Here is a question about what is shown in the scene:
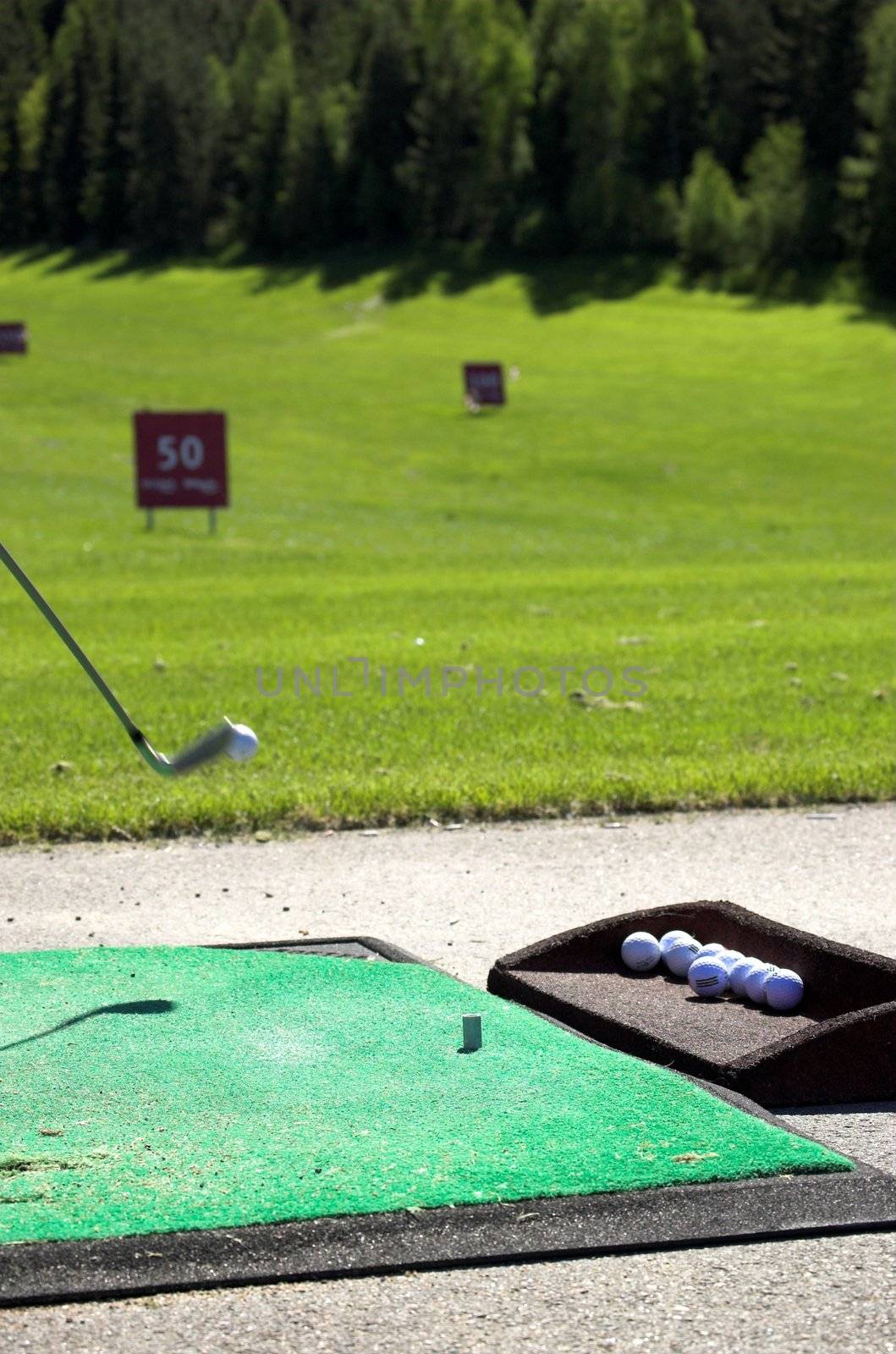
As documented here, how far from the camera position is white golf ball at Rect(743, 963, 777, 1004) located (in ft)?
18.5

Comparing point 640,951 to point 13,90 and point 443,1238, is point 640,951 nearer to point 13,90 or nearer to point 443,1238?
point 443,1238

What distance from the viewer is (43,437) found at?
3981 cm

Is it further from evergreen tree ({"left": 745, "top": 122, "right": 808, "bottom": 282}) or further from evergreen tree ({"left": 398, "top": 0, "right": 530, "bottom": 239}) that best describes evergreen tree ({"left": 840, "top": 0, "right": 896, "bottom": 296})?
evergreen tree ({"left": 398, "top": 0, "right": 530, "bottom": 239})

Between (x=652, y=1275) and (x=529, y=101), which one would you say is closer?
(x=652, y=1275)

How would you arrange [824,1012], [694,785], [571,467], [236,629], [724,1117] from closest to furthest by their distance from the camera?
1. [724,1117]
2. [824,1012]
3. [694,785]
4. [236,629]
5. [571,467]

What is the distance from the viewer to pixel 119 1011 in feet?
17.6

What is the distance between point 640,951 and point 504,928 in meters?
0.83

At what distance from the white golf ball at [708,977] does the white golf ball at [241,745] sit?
1.67 metres

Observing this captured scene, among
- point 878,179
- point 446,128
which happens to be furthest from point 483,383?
point 446,128

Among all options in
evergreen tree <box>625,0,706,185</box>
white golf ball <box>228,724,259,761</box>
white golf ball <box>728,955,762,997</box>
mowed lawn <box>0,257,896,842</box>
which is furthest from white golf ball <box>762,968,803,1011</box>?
evergreen tree <box>625,0,706,185</box>

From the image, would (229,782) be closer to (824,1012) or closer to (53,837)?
(53,837)

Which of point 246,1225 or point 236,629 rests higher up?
point 246,1225

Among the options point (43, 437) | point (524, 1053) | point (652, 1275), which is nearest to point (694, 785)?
→ point (524, 1053)

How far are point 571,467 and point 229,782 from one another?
28.5m
